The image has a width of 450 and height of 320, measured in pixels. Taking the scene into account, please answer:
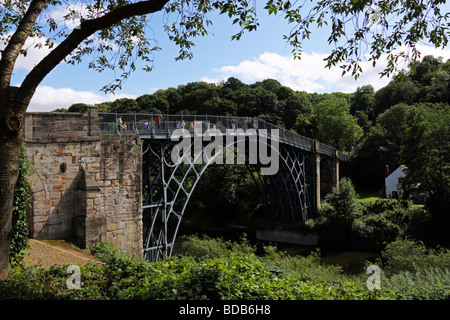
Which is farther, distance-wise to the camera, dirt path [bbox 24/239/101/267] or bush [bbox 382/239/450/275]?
bush [bbox 382/239/450/275]

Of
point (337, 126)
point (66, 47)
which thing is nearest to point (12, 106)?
point (66, 47)

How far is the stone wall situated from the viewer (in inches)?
425

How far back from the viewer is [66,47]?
16.5 ft

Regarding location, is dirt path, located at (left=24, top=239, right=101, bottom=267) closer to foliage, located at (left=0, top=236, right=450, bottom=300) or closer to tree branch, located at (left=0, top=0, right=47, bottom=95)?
foliage, located at (left=0, top=236, right=450, bottom=300)

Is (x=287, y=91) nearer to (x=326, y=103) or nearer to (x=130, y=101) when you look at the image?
(x=326, y=103)

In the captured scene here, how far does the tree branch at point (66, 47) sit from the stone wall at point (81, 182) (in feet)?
21.1

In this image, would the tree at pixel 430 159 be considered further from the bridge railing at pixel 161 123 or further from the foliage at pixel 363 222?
the bridge railing at pixel 161 123

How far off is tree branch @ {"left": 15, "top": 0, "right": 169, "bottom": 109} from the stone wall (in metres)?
6.45

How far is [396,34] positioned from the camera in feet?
21.5
